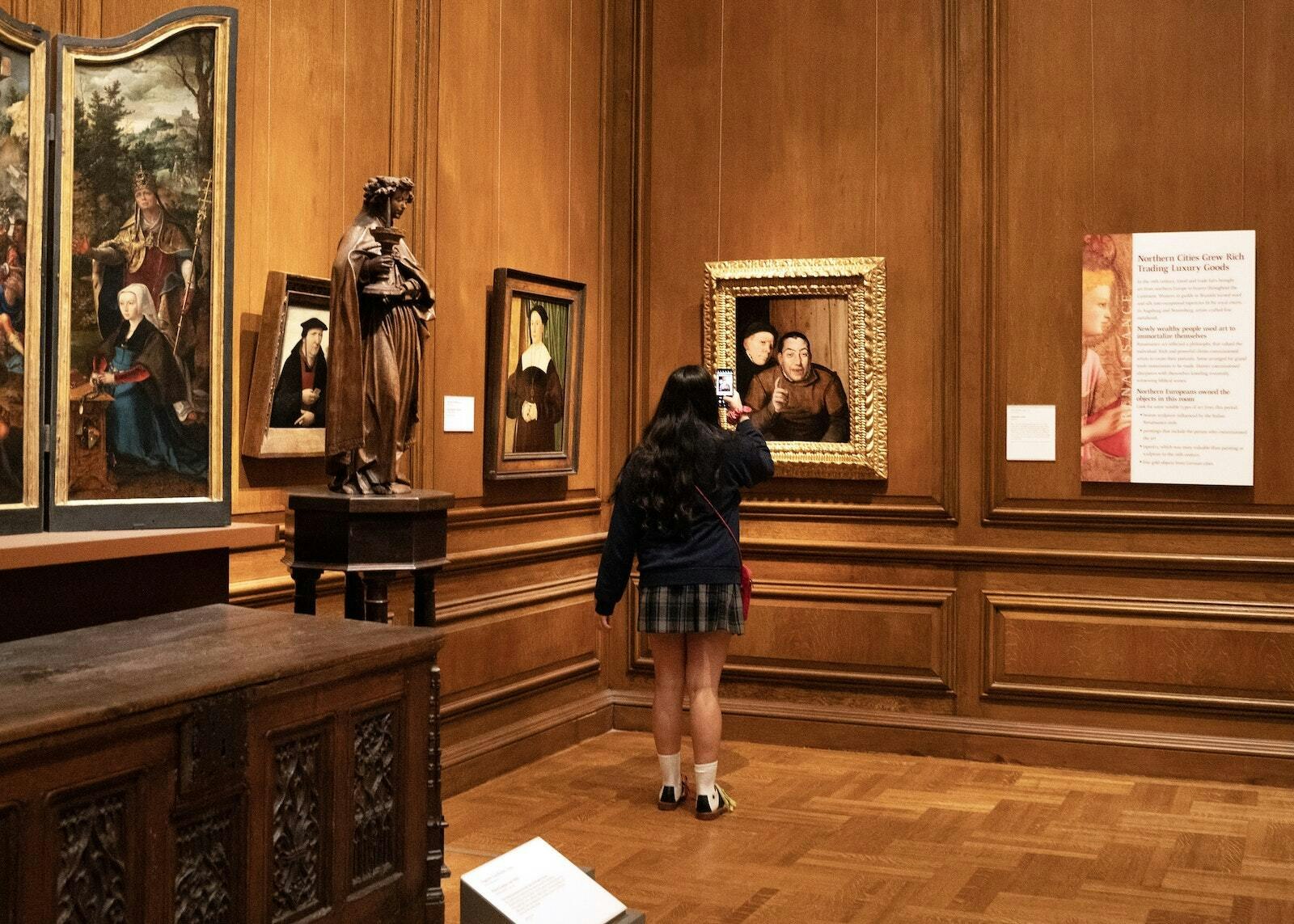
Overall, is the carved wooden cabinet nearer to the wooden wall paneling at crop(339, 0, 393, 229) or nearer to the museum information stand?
the museum information stand

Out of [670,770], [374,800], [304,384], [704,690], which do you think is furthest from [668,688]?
[374,800]

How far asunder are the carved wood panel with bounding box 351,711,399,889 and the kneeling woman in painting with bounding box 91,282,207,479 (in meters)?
0.95

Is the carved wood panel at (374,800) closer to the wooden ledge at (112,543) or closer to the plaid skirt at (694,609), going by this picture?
the wooden ledge at (112,543)

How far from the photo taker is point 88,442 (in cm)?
388

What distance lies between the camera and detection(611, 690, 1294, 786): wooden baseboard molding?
6.86 m

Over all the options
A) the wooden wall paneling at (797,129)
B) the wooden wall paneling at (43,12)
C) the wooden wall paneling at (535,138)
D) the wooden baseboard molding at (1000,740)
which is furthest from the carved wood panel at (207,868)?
the wooden wall paneling at (797,129)

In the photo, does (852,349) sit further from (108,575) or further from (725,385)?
(108,575)

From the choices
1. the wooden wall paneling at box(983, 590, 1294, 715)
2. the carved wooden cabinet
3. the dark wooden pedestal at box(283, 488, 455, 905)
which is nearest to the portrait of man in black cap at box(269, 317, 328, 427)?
the dark wooden pedestal at box(283, 488, 455, 905)

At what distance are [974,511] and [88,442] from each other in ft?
15.7

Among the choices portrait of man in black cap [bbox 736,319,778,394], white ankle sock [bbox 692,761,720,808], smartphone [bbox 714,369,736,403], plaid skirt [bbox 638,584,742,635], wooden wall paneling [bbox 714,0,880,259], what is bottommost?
white ankle sock [bbox 692,761,720,808]

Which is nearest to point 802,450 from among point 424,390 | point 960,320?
point 960,320

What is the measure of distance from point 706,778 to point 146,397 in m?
3.11

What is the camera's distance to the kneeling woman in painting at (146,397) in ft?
12.9

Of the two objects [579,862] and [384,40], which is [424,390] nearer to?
[384,40]
